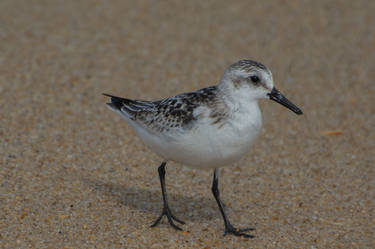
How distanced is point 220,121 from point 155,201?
1630 mm

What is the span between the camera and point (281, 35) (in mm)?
9742

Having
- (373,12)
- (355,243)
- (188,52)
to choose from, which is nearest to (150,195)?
(355,243)

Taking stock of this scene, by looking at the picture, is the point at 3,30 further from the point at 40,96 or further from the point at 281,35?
the point at 281,35

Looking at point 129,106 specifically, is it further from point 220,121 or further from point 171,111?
point 220,121

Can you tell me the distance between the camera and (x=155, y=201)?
5.91 meters

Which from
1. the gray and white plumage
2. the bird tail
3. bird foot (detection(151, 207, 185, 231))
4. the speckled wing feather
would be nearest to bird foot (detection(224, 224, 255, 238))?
bird foot (detection(151, 207, 185, 231))

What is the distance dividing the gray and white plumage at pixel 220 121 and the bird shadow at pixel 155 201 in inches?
36.6

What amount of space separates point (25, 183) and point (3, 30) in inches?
172

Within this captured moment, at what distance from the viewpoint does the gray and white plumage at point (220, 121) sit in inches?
185

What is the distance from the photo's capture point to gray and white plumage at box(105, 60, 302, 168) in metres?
4.71

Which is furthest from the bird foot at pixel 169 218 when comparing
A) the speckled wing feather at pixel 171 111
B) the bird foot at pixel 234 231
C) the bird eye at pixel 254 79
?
the bird eye at pixel 254 79

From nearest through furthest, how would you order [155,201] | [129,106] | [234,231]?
[234,231], [129,106], [155,201]

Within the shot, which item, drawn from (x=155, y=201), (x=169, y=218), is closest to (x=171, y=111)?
(x=169, y=218)

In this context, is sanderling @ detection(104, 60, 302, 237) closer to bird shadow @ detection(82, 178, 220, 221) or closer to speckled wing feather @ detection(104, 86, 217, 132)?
speckled wing feather @ detection(104, 86, 217, 132)
